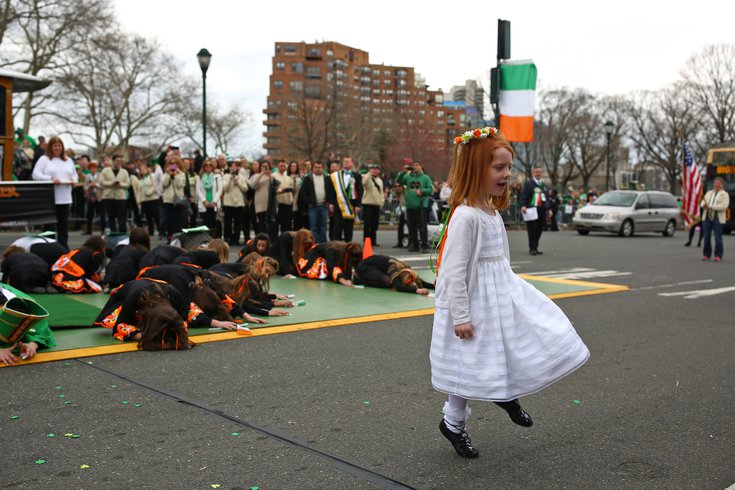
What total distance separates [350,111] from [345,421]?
72869mm

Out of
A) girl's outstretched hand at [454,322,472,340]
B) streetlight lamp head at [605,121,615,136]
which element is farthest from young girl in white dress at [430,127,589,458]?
streetlight lamp head at [605,121,615,136]

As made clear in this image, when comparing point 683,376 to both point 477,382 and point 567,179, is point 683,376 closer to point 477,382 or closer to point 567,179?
point 477,382

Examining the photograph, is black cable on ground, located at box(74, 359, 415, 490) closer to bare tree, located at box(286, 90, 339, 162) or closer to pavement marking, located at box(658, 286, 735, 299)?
pavement marking, located at box(658, 286, 735, 299)

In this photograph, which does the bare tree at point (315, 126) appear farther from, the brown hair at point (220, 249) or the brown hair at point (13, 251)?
the brown hair at point (220, 249)

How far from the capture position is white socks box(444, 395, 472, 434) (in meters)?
3.80

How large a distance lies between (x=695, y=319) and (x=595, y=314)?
1.08m

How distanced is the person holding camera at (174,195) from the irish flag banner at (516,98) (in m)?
8.07

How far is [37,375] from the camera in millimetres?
5309

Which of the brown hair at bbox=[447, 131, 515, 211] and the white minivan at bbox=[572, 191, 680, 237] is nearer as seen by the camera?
the brown hair at bbox=[447, 131, 515, 211]

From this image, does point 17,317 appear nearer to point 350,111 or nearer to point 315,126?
point 315,126

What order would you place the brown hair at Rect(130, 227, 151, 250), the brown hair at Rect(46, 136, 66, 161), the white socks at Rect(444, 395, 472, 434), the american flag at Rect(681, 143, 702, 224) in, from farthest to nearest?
the american flag at Rect(681, 143, 702, 224) < the brown hair at Rect(46, 136, 66, 161) < the brown hair at Rect(130, 227, 151, 250) < the white socks at Rect(444, 395, 472, 434)

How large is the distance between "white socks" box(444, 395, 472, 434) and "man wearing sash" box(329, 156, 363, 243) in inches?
453

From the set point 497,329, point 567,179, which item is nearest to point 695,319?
point 497,329

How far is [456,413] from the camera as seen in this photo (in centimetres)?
381
